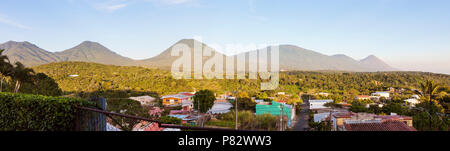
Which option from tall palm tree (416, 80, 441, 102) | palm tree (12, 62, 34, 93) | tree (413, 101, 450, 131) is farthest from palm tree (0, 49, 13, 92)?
tall palm tree (416, 80, 441, 102)

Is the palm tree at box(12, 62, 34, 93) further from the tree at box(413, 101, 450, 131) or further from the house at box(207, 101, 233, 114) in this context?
the tree at box(413, 101, 450, 131)

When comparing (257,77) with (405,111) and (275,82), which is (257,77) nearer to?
(275,82)

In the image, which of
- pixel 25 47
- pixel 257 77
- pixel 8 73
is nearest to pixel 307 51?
pixel 257 77

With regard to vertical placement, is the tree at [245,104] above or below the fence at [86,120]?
below

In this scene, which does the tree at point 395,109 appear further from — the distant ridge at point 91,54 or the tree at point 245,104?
the distant ridge at point 91,54

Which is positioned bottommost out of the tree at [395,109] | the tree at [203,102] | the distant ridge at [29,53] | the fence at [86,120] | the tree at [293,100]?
the tree at [293,100]

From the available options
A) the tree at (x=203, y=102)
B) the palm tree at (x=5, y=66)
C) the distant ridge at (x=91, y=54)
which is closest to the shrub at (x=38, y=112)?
the palm tree at (x=5, y=66)
